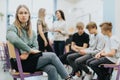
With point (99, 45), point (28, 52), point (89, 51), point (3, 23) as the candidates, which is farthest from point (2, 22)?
point (28, 52)

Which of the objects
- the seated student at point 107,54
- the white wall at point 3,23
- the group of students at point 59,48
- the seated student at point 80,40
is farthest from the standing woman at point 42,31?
the white wall at point 3,23

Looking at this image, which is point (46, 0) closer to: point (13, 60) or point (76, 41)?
point (76, 41)

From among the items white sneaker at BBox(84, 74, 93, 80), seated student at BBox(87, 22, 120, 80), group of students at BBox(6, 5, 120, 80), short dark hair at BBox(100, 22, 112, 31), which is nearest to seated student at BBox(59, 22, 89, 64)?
group of students at BBox(6, 5, 120, 80)

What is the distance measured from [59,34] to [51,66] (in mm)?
2160

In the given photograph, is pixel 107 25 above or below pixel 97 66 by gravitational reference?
above

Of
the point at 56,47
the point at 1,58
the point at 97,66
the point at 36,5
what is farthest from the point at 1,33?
the point at 97,66

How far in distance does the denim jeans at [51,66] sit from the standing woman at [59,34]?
2.09m

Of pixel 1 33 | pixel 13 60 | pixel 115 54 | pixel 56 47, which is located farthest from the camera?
pixel 1 33

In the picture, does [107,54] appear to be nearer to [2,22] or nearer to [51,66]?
[51,66]

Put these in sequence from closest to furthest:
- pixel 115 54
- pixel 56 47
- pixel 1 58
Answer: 1. pixel 115 54
2. pixel 56 47
3. pixel 1 58

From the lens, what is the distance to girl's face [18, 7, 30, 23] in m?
2.66

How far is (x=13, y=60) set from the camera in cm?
253

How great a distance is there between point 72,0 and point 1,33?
296cm

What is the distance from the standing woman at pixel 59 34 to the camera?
4.68m
